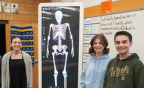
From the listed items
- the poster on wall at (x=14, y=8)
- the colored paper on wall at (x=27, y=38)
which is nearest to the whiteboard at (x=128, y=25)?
the colored paper on wall at (x=27, y=38)

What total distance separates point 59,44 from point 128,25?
0.94 metres

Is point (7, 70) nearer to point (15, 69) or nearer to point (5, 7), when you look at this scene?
point (15, 69)

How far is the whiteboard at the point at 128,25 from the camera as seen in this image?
1.57 m

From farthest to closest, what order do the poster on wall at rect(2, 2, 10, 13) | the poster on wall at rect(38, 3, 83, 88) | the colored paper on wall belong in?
the poster on wall at rect(2, 2, 10, 13) → the colored paper on wall → the poster on wall at rect(38, 3, 83, 88)

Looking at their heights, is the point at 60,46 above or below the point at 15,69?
above

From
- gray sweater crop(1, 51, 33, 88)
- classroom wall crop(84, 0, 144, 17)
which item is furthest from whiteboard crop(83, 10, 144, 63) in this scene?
gray sweater crop(1, 51, 33, 88)

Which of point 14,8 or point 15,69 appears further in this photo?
point 14,8

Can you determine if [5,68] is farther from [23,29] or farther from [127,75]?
[127,75]

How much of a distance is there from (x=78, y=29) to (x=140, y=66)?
99 cm

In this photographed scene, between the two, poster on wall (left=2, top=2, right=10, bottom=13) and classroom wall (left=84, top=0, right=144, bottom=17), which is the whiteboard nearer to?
classroom wall (left=84, top=0, right=144, bottom=17)

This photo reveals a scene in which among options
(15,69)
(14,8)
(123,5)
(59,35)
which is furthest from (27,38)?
(123,5)

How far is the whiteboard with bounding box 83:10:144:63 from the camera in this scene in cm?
157

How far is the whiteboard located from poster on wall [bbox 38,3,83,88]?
0.41 meters

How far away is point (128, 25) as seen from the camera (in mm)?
1701
